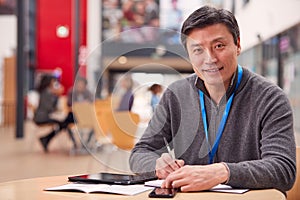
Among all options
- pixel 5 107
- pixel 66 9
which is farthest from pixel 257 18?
pixel 66 9

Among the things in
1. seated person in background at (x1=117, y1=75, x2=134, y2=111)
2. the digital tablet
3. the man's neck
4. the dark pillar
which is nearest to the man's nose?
the man's neck

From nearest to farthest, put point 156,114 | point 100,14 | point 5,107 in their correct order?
point 156,114 → point 5,107 → point 100,14

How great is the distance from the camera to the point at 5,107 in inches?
699

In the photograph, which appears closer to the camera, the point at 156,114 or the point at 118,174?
the point at 118,174

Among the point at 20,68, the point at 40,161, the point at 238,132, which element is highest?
the point at 20,68

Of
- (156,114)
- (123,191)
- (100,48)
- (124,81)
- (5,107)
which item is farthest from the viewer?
(5,107)

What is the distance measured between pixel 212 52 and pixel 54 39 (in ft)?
80.0

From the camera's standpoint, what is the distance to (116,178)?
1834 mm

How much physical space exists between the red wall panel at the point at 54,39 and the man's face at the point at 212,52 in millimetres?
23715

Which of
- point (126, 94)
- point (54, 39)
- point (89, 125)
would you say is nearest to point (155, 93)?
point (126, 94)

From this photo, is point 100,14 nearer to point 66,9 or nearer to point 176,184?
point 66,9

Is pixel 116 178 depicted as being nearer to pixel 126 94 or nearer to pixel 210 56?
pixel 126 94

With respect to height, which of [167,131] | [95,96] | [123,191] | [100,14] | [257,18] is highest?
[100,14]

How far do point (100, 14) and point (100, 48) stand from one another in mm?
22817
